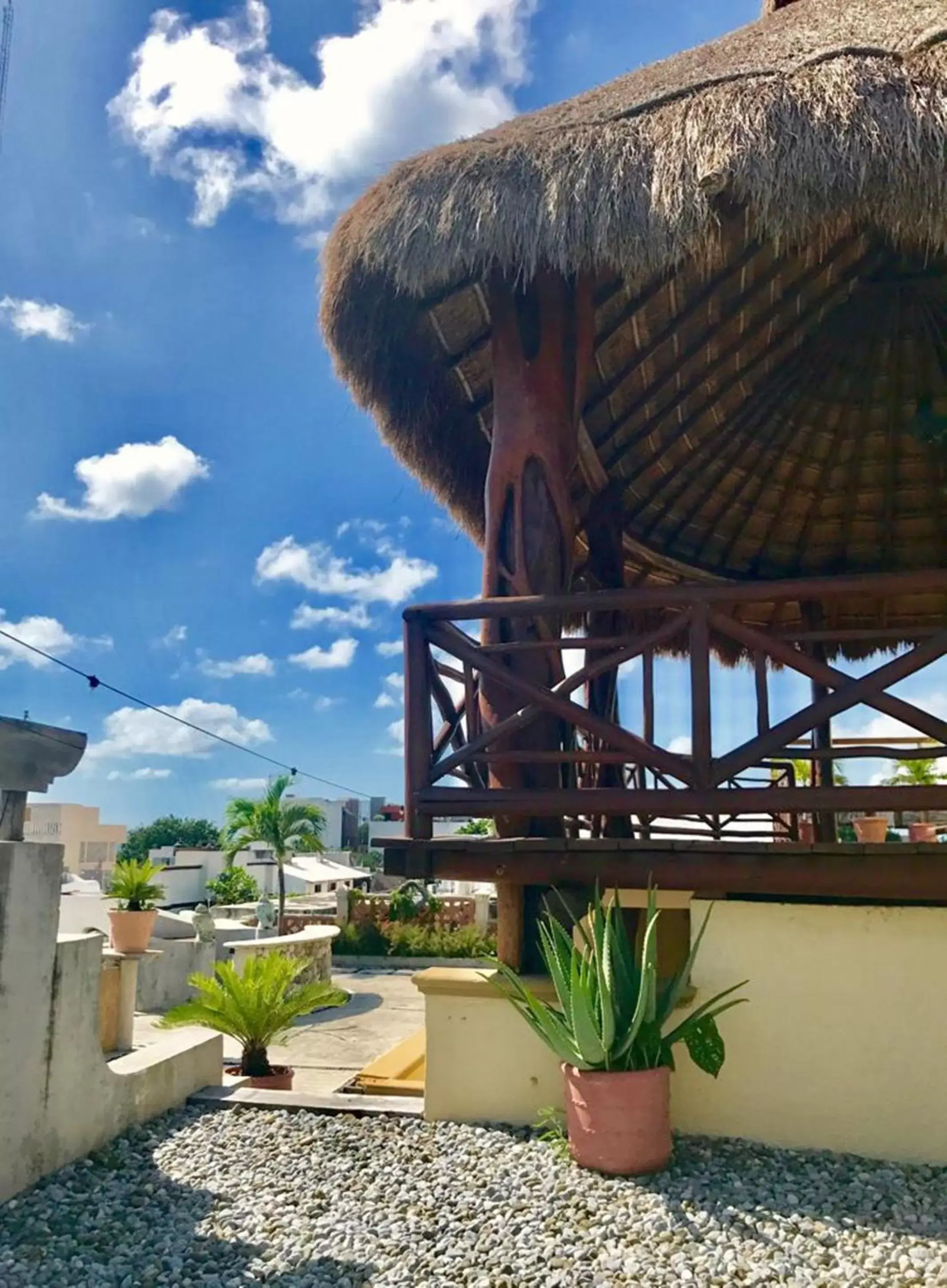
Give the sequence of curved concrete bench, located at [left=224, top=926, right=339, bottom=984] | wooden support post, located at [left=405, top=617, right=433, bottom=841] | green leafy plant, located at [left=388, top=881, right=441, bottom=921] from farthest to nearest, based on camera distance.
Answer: green leafy plant, located at [left=388, top=881, right=441, bottom=921], curved concrete bench, located at [left=224, top=926, right=339, bottom=984], wooden support post, located at [left=405, top=617, right=433, bottom=841]

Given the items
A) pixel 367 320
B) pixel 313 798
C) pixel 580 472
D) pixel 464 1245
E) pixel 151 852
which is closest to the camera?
pixel 464 1245

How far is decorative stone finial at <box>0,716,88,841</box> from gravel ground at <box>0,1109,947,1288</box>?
1.33 metres

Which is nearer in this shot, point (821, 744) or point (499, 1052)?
point (499, 1052)

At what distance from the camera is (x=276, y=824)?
20.9m

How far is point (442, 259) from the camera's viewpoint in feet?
15.1

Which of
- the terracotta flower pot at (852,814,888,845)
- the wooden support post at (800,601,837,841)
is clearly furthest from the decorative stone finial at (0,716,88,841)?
the terracotta flower pot at (852,814,888,845)

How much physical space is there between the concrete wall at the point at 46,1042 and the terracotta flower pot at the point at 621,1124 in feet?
6.46

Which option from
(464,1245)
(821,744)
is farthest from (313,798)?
(464,1245)

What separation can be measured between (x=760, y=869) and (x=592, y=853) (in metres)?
0.69

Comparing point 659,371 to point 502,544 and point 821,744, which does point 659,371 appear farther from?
point 821,744

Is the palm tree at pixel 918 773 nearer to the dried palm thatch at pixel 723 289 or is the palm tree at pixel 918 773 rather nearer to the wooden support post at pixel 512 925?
the dried palm thatch at pixel 723 289

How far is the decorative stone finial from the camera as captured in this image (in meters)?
3.83

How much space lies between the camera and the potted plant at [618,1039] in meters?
3.57

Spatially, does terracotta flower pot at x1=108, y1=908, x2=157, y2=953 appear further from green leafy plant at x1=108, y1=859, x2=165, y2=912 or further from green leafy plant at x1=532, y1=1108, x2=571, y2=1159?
green leafy plant at x1=532, y1=1108, x2=571, y2=1159
